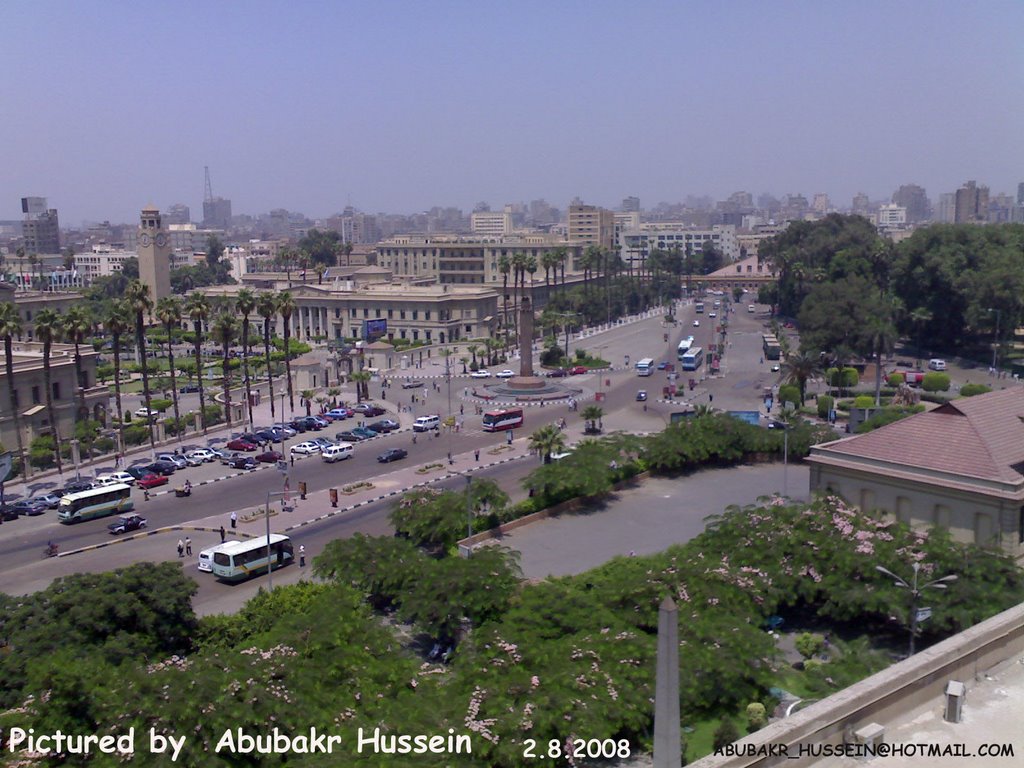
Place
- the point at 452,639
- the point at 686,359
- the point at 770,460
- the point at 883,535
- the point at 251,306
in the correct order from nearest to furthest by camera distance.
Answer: the point at 452,639, the point at 883,535, the point at 770,460, the point at 251,306, the point at 686,359

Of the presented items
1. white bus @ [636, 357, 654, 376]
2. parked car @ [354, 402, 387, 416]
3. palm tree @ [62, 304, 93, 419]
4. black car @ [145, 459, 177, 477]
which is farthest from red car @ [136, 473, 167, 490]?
white bus @ [636, 357, 654, 376]

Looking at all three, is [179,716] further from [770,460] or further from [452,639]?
[770,460]

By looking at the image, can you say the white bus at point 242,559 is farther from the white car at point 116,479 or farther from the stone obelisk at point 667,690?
the stone obelisk at point 667,690

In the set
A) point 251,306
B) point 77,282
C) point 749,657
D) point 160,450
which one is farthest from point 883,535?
point 77,282

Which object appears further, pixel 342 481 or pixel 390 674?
pixel 342 481

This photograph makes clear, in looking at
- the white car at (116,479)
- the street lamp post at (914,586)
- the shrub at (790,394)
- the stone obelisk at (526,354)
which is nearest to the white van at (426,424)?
the stone obelisk at (526,354)

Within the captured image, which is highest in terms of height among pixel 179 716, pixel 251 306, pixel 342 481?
pixel 251 306
